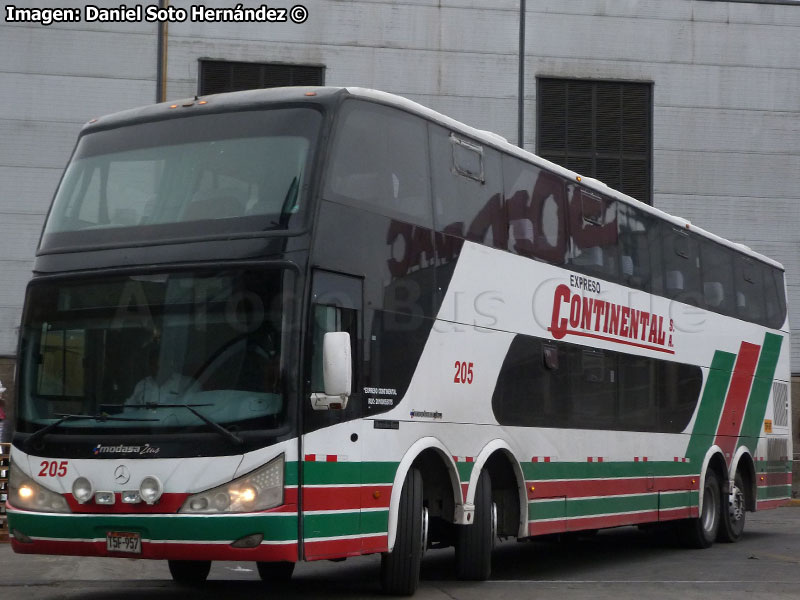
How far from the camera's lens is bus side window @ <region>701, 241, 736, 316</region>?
1755 cm

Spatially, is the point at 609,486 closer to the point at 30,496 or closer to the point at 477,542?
the point at 477,542

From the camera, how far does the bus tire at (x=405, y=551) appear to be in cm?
1071

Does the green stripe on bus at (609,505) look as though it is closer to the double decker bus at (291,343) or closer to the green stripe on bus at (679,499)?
the green stripe on bus at (679,499)

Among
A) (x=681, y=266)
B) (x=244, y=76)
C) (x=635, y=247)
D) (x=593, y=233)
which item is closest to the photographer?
(x=593, y=233)

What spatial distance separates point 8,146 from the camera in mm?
24578

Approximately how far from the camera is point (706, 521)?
17.4 metres

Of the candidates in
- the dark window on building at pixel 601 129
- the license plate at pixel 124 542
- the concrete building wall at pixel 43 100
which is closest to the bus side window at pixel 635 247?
the license plate at pixel 124 542

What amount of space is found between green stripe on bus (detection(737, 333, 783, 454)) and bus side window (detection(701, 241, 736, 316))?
1.44 m

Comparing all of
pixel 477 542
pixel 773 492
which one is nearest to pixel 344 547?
pixel 477 542

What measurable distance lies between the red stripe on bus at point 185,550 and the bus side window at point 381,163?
8.74ft

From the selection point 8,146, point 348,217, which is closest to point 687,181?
point 8,146

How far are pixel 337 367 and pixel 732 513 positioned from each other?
33.9 ft

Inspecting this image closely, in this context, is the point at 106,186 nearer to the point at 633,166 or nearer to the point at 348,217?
the point at 348,217

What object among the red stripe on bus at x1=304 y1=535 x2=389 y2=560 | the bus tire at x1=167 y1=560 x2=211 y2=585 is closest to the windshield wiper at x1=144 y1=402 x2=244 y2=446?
the red stripe on bus at x1=304 y1=535 x2=389 y2=560
